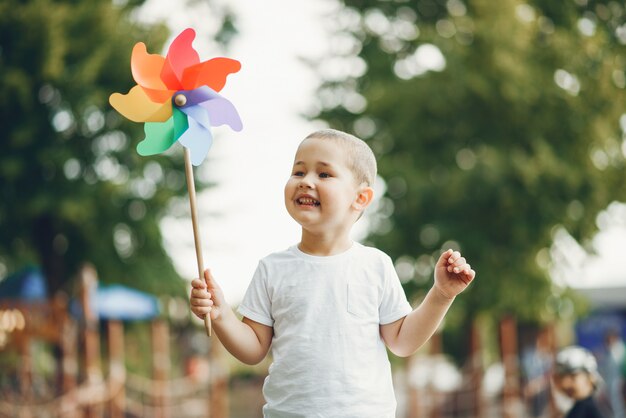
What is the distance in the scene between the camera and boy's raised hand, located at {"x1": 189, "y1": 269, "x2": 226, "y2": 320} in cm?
277

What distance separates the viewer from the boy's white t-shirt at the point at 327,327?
272 centimetres

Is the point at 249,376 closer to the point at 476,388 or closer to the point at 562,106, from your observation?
the point at 476,388

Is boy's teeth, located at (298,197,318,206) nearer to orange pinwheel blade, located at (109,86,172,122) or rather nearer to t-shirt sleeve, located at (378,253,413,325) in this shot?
t-shirt sleeve, located at (378,253,413,325)

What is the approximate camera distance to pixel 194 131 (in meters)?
3.10

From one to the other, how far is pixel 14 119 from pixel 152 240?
2.81m

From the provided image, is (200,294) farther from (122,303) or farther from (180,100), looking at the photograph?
(122,303)

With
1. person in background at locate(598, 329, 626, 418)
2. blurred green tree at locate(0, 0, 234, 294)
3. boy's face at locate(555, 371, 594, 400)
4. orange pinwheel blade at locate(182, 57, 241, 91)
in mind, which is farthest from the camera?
person in background at locate(598, 329, 626, 418)

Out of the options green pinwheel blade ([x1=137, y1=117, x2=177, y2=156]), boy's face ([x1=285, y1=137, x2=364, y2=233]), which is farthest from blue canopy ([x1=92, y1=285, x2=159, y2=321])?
boy's face ([x1=285, y1=137, x2=364, y2=233])

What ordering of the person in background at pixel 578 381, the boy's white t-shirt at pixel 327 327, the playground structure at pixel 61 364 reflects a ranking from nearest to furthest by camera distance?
1. the boy's white t-shirt at pixel 327 327
2. the person in background at pixel 578 381
3. the playground structure at pixel 61 364

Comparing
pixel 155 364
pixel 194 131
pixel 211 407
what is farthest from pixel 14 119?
pixel 194 131

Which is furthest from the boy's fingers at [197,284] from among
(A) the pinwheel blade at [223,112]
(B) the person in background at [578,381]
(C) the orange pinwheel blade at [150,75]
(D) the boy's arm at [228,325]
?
(B) the person in background at [578,381]

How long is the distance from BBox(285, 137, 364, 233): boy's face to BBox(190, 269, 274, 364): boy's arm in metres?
0.35

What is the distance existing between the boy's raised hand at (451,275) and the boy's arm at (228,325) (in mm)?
577

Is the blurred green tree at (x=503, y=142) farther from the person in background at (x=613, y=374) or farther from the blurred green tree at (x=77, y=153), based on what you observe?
the blurred green tree at (x=77, y=153)
